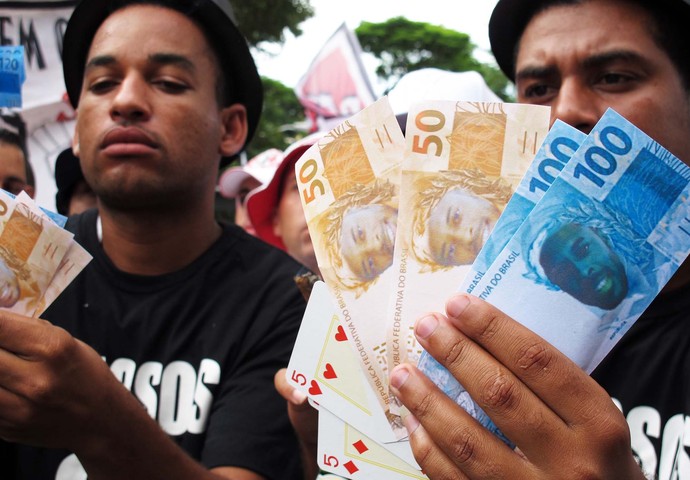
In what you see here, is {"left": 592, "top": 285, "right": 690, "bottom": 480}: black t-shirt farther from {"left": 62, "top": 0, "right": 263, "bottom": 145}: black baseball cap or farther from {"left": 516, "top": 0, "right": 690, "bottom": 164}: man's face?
{"left": 62, "top": 0, "right": 263, "bottom": 145}: black baseball cap

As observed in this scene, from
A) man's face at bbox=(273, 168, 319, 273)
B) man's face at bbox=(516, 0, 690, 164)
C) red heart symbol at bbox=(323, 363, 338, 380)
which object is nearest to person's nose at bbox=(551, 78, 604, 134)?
man's face at bbox=(516, 0, 690, 164)

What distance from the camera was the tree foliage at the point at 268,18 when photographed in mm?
17328

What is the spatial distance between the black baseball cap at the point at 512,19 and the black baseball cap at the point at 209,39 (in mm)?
896

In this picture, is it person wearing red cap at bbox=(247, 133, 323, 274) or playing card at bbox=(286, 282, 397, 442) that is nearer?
playing card at bbox=(286, 282, 397, 442)

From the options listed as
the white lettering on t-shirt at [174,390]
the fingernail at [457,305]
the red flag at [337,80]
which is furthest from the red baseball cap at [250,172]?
the fingernail at [457,305]

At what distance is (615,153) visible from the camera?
3.50ft

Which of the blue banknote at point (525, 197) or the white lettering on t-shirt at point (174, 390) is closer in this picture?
the blue banknote at point (525, 197)

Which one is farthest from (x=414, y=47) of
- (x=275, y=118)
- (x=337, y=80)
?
(x=337, y=80)

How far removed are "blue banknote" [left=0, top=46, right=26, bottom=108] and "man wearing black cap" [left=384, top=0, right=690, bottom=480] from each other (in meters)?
1.32

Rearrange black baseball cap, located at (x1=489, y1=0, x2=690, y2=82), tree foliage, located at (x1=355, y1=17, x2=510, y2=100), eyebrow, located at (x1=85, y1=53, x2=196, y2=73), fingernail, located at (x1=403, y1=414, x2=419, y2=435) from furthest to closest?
tree foliage, located at (x1=355, y1=17, x2=510, y2=100), eyebrow, located at (x1=85, y1=53, x2=196, y2=73), black baseball cap, located at (x1=489, y1=0, x2=690, y2=82), fingernail, located at (x1=403, y1=414, x2=419, y2=435)

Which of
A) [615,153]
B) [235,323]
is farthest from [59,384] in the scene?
[615,153]

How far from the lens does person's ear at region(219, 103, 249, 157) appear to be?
2.53 m

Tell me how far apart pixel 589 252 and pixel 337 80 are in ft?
24.7

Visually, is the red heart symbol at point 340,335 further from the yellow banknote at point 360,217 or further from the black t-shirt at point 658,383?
the black t-shirt at point 658,383
